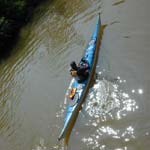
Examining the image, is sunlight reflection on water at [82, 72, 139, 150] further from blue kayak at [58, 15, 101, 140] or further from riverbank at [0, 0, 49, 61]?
riverbank at [0, 0, 49, 61]

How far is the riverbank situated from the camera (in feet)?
76.5

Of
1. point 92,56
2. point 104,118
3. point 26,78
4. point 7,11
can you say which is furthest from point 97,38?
point 7,11

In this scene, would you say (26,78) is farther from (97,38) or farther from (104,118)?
(104,118)

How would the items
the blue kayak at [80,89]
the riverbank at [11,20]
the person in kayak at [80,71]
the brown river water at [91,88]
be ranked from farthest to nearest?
the riverbank at [11,20] → the person in kayak at [80,71] → the blue kayak at [80,89] → the brown river water at [91,88]

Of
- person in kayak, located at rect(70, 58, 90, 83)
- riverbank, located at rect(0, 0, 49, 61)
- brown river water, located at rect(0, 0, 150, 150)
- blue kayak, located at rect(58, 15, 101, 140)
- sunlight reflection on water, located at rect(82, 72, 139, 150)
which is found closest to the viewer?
sunlight reflection on water, located at rect(82, 72, 139, 150)

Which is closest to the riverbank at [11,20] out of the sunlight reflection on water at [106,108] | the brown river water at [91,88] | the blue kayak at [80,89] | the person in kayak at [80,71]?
the brown river water at [91,88]

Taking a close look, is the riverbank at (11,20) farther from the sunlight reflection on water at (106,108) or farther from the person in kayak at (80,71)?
the sunlight reflection on water at (106,108)

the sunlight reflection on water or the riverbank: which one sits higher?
the riverbank

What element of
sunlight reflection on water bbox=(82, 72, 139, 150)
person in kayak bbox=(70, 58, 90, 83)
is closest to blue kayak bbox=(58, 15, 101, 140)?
person in kayak bbox=(70, 58, 90, 83)

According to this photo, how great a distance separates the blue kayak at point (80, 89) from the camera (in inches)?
522

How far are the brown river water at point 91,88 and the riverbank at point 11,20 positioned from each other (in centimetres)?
111

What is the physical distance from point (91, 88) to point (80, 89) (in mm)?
484

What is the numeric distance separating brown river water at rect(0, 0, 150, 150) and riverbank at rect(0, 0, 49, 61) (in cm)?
111

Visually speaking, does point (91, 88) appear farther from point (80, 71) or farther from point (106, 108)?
point (106, 108)
